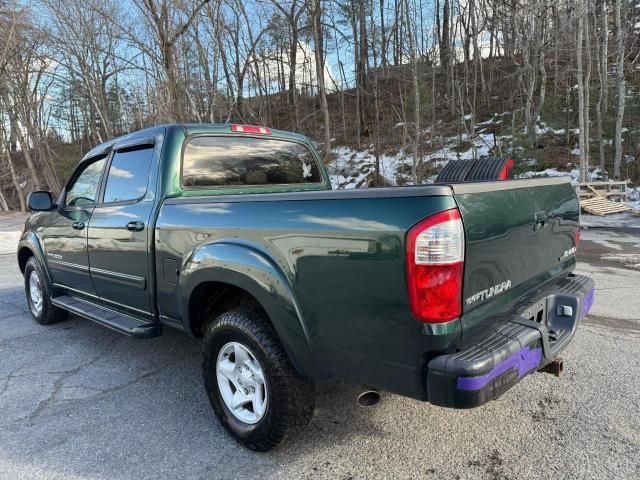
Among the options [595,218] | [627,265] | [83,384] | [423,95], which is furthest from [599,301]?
[423,95]

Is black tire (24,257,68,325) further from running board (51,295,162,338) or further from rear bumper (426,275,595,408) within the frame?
rear bumper (426,275,595,408)

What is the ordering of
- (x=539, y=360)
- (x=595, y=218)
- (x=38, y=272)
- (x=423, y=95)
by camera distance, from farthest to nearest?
(x=423, y=95) < (x=595, y=218) < (x=38, y=272) < (x=539, y=360)

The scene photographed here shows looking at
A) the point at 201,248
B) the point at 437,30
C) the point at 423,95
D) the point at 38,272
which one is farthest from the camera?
the point at 437,30

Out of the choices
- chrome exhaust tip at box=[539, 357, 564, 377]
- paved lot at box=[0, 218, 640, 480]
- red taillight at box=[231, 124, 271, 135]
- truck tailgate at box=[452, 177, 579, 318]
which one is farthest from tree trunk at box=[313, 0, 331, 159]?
chrome exhaust tip at box=[539, 357, 564, 377]

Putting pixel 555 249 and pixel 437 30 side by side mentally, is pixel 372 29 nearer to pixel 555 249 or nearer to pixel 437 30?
pixel 437 30

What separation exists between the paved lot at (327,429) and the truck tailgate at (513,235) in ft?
2.86

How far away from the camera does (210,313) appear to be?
3.08 metres

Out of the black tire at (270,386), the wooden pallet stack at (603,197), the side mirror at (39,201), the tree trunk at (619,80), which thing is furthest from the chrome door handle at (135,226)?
the tree trunk at (619,80)

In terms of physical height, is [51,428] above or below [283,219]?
below

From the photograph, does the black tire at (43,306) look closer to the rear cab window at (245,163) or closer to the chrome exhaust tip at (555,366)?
the rear cab window at (245,163)

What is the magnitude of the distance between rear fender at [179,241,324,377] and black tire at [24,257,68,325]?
3.08 m

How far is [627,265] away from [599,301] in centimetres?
262

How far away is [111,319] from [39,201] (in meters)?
1.61

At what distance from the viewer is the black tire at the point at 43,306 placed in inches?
190
